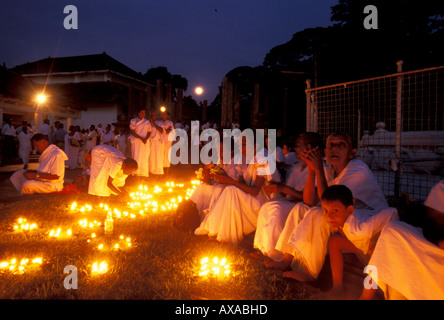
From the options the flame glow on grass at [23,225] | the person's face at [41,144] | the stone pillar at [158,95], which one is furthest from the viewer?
the stone pillar at [158,95]

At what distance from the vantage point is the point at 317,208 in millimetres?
3158

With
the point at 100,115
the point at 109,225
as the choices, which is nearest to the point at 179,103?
the point at 100,115

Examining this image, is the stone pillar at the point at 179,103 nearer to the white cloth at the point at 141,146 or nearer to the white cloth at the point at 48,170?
the white cloth at the point at 141,146

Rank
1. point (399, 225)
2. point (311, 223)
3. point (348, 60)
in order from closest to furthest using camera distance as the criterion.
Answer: point (399, 225)
point (311, 223)
point (348, 60)

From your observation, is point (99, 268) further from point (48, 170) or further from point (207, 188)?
point (48, 170)

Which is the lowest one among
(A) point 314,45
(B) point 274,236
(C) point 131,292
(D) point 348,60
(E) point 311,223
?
(C) point 131,292

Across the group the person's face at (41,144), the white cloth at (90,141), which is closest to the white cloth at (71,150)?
the white cloth at (90,141)

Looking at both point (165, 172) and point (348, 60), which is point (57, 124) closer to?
point (165, 172)

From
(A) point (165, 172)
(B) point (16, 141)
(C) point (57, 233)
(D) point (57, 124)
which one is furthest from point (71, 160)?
(C) point (57, 233)

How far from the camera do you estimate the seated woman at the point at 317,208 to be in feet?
10.3

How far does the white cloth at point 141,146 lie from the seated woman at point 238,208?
18.4 feet

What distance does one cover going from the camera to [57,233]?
459cm

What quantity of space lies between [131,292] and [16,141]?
1470cm

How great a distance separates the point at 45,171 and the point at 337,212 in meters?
6.00
